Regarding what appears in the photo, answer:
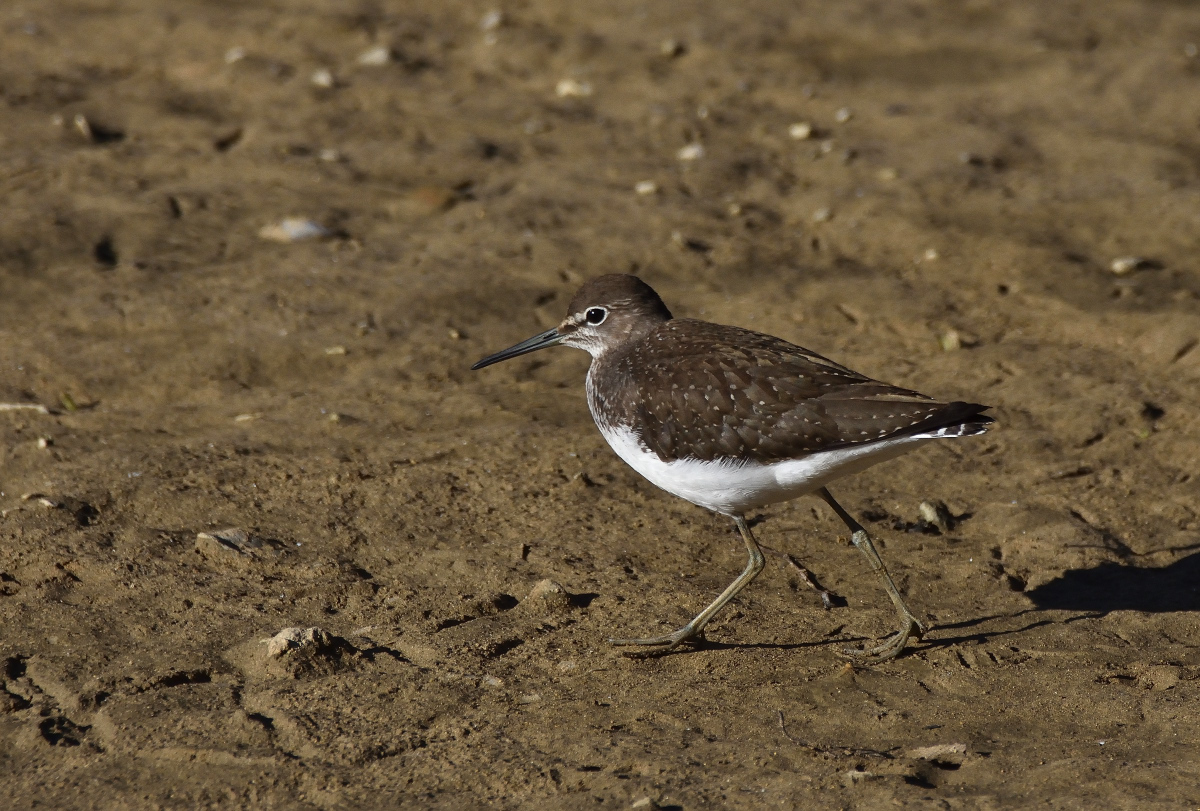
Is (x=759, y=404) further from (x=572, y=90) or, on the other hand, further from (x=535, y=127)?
(x=572, y=90)

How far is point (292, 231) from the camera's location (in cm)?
812

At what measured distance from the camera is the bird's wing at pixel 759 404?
491cm

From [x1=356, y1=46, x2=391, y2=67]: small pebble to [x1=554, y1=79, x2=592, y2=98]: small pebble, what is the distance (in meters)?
1.46

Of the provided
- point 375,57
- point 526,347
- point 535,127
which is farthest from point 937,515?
point 375,57

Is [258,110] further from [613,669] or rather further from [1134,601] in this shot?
[1134,601]

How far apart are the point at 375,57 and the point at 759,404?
21.1 ft

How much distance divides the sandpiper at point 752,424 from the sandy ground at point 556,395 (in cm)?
56

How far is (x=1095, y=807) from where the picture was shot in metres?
4.07

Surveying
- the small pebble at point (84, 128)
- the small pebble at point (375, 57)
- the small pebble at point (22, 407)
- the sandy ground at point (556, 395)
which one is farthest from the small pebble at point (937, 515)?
the small pebble at point (84, 128)

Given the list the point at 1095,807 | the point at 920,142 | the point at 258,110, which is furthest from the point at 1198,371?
the point at 258,110

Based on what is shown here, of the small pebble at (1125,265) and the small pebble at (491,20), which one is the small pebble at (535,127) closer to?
the small pebble at (491,20)

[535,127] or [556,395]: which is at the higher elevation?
[535,127]

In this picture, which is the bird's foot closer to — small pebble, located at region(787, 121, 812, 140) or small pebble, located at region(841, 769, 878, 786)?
small pebble, located at region(841, 769, 878, 786)

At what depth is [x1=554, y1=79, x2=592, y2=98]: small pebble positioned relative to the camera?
10.0 meters
